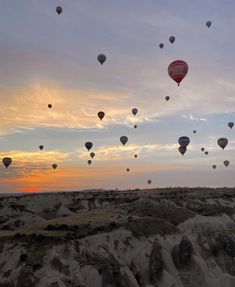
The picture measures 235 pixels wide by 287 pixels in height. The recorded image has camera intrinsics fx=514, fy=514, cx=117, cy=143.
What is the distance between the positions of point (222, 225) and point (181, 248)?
1687 centimetres

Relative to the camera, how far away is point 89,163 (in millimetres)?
119250

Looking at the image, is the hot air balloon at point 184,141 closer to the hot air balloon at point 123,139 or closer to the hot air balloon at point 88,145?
the hot air balloon at point 123,139

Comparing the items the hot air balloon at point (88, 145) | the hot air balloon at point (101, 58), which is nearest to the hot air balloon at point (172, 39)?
the hot air balloon at point (101, 58)

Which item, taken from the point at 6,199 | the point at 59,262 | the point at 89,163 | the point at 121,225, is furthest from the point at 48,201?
the point at 59,262

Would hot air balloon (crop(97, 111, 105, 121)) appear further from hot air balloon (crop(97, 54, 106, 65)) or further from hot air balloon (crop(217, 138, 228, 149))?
hot air balloon (crop(217, 138, 228, 149))

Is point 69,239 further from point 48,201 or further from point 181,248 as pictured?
point 48,201

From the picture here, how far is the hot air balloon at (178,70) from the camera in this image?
72.2 metres

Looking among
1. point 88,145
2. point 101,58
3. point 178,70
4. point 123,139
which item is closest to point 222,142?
point 123,139

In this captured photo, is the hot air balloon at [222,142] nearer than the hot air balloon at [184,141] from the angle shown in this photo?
No

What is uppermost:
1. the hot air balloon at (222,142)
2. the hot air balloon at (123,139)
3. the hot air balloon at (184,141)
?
the hot air balloon at (123,139)

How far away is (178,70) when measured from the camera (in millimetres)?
72250

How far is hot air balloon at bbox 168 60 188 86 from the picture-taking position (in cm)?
7218

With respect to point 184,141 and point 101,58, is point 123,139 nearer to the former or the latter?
point 184,141

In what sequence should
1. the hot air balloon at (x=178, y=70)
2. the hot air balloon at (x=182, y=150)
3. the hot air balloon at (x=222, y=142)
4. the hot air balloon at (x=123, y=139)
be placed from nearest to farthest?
the hot air balloon at (x=178, y=70) → the hot air balloon at (x=182, y=150) → the hot air balloon at (x=222, y=142) → the hot air balloon at (x=123, y=139)
